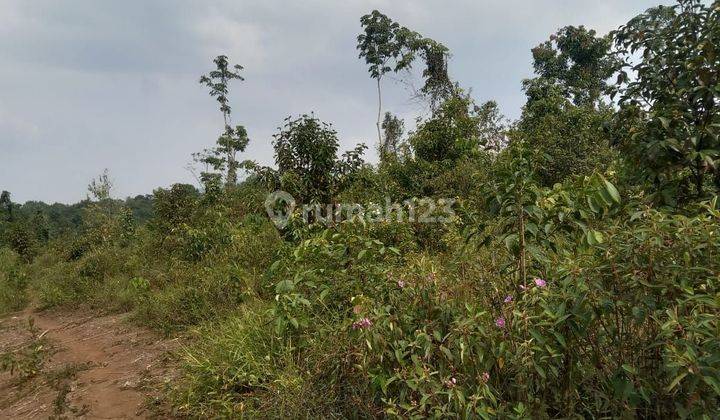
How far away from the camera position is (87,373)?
4516mm

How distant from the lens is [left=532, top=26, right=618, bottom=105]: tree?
16.2 m

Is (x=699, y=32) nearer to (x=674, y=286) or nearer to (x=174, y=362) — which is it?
(x=674, y=286)

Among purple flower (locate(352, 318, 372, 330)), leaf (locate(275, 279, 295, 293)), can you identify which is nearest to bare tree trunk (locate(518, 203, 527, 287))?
purple flower (locate(352, 318, 372, 330))

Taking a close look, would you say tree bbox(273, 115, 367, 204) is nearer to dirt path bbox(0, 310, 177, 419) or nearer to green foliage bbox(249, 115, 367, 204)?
green foliage bbox(249, 115, 367, 204)

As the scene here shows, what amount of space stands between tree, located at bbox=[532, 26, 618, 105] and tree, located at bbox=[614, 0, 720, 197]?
14385 millimetres

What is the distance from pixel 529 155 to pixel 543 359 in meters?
1.01

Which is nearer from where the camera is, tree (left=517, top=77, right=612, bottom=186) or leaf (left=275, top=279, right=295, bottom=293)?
leaf (left=275, top=279, right=295, bottom=293)

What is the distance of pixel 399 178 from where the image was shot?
10.1 meters

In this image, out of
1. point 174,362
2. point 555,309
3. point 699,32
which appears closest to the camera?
point 555,309

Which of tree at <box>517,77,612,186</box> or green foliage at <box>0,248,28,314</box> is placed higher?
tree at <box>517,77,612,186</box>

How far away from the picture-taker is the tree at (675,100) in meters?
2.31

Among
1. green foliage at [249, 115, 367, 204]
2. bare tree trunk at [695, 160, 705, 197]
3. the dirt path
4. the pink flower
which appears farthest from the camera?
green foliage at [249, 115, 367, 204]

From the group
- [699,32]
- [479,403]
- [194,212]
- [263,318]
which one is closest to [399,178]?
[194,212]

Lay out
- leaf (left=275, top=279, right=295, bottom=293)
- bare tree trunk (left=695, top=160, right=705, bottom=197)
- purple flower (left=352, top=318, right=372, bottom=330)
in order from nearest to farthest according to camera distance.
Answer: bare tree trunk (left=695, top=160, right=705, bottom=197) < purple flower (left=352, top=318, right=372, bottom=330) < leaf (left=275, top=279, right=295, bottom=293)
